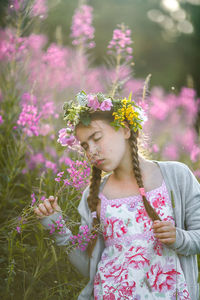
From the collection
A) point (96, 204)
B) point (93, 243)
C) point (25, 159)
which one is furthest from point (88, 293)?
point (25, 159)

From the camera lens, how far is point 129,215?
2.00 metres

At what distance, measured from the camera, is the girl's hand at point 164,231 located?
5.84 feet

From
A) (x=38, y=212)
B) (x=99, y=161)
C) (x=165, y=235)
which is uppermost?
(x=99, y=161)

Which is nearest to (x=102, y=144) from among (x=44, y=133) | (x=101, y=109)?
(x=101, y=109)

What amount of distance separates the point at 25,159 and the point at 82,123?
123 cm

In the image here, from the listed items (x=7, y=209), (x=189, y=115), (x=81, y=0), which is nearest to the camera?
(x=7, y=209)

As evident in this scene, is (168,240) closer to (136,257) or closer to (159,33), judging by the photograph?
(136,257)

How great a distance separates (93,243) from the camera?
2141mm

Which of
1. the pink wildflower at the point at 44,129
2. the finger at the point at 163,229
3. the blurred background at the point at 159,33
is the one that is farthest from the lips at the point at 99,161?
the blurred background at the point at 159,33

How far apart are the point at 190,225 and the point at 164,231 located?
265 mm

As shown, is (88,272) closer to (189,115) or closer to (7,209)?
(7,209)

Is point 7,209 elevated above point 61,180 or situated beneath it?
situated beneath

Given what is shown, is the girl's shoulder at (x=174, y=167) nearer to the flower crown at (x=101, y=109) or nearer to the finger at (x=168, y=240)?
the flower crown at (x=101, y=109)

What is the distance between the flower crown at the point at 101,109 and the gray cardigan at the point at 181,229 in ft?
1.03
